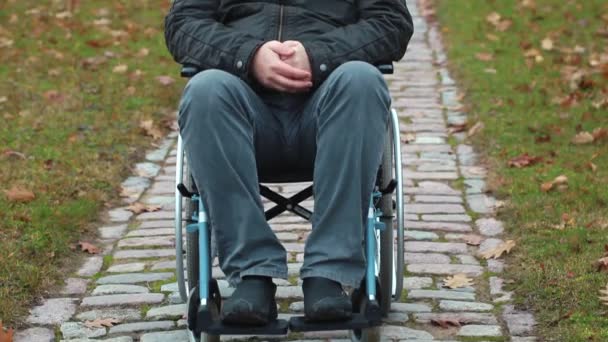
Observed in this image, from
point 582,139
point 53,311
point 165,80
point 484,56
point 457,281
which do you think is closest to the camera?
point 53,311

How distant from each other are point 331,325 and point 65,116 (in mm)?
4180

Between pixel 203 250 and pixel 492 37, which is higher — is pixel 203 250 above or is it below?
above

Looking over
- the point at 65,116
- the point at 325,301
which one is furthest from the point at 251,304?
the point at 65,116

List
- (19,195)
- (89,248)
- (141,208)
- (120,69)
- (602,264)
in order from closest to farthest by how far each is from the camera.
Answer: (602,264) < (89,248) < (19,195) < (141,208) < (120,69)

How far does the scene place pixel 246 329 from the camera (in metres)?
3.40

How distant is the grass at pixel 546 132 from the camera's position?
14.1ft

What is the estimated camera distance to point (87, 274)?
15.5ft

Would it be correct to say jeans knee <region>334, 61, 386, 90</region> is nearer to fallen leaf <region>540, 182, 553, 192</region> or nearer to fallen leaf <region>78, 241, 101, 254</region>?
fallen leaf <region>78, 241, 101, 254</region>

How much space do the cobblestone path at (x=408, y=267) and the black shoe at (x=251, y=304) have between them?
46 cm

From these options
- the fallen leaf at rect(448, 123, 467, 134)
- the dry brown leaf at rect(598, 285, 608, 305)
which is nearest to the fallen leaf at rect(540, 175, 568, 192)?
the fallen leaf at rect(448, 123, 467, 134)

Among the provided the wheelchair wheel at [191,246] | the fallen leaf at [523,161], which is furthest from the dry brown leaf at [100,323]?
the fallen leaf at [523,161]

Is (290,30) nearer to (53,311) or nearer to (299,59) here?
(299,59)

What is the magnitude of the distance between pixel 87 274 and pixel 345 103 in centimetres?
159

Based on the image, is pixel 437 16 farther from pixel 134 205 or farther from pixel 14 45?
pixel 134 205
